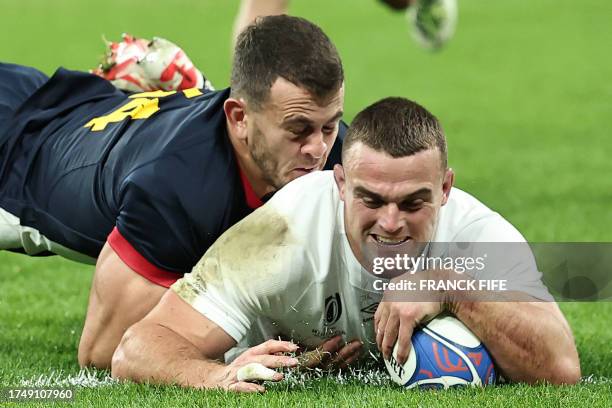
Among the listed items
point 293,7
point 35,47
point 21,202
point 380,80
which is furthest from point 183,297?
point 293,7

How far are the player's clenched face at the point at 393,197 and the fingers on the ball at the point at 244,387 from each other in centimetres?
67

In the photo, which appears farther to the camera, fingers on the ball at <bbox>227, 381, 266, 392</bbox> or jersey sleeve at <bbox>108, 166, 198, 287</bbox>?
jersey sleeve at <bbox>108, 166, 198, 287</bbox>

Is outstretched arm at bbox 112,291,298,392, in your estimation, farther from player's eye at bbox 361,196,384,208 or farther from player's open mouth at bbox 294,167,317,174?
player's open mouth at bbox 294,167,317,174

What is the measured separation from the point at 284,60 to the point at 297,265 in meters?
1.15

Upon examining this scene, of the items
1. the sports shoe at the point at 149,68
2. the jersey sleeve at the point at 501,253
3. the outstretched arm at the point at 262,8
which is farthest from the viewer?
the outstretched arm at the point at 262,8

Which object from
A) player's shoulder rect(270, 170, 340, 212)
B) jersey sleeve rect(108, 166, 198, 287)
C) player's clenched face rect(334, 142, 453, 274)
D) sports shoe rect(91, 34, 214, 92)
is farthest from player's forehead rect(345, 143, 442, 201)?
sports shoe rect(91, 34, 214, 92)

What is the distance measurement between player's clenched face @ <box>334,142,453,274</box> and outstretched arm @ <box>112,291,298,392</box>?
531 mm

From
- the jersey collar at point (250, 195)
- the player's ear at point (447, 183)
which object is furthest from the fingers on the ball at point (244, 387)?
the jersey collar at point (250, 195)

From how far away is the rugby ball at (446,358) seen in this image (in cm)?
532

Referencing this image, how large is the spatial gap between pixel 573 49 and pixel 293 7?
19.4 feet

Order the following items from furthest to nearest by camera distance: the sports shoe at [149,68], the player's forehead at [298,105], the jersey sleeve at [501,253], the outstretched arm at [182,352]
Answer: the sports shoe at [149,68]
the player's forehead at [298,105]
the jersey sleeve at [501,253]
the outstretched arm at [182,352]

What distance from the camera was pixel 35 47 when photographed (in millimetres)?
20000

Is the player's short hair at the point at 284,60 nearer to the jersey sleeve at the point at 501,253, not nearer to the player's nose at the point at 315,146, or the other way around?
the player's nose at the point at 315,146

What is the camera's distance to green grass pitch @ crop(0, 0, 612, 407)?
17.8 feet
